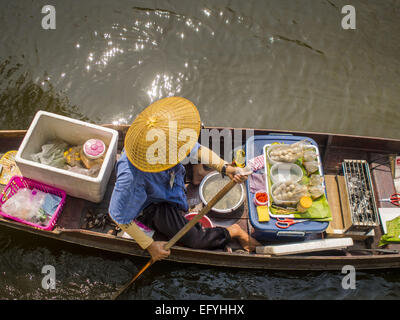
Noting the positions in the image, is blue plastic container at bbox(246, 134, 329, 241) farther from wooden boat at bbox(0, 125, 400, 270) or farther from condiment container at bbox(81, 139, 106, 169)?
condiment container at bbox(81, 139, 106, 169)

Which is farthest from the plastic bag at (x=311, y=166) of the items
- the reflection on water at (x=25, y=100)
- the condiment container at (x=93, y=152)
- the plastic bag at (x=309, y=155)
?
the reflection on water at (x=25, y=100)

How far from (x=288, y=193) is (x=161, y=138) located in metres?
1.71

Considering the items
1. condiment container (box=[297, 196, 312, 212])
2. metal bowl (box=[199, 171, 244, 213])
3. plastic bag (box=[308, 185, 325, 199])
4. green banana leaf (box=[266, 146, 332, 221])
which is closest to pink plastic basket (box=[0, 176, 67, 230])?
metal bowl (box=[199, 171, 244, 213])

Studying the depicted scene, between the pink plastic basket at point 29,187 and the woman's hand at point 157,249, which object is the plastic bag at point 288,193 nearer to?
the woman's hand at point 157,249

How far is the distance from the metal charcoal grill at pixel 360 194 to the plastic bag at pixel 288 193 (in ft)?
3.16

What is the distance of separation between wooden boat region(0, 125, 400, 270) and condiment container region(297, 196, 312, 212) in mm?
696

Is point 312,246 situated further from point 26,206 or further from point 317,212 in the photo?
point 26,206

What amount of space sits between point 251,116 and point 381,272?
3405 mm

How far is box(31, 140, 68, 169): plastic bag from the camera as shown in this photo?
4.08 m

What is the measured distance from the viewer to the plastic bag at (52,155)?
161 inches

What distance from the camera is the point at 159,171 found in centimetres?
297

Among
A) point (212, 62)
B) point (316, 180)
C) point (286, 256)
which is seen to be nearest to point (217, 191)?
point (286, 256)

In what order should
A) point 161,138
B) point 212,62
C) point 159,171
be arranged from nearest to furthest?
1. point 161,138
2. point 159,171
3. point 212,62

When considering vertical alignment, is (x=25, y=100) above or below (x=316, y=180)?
above
